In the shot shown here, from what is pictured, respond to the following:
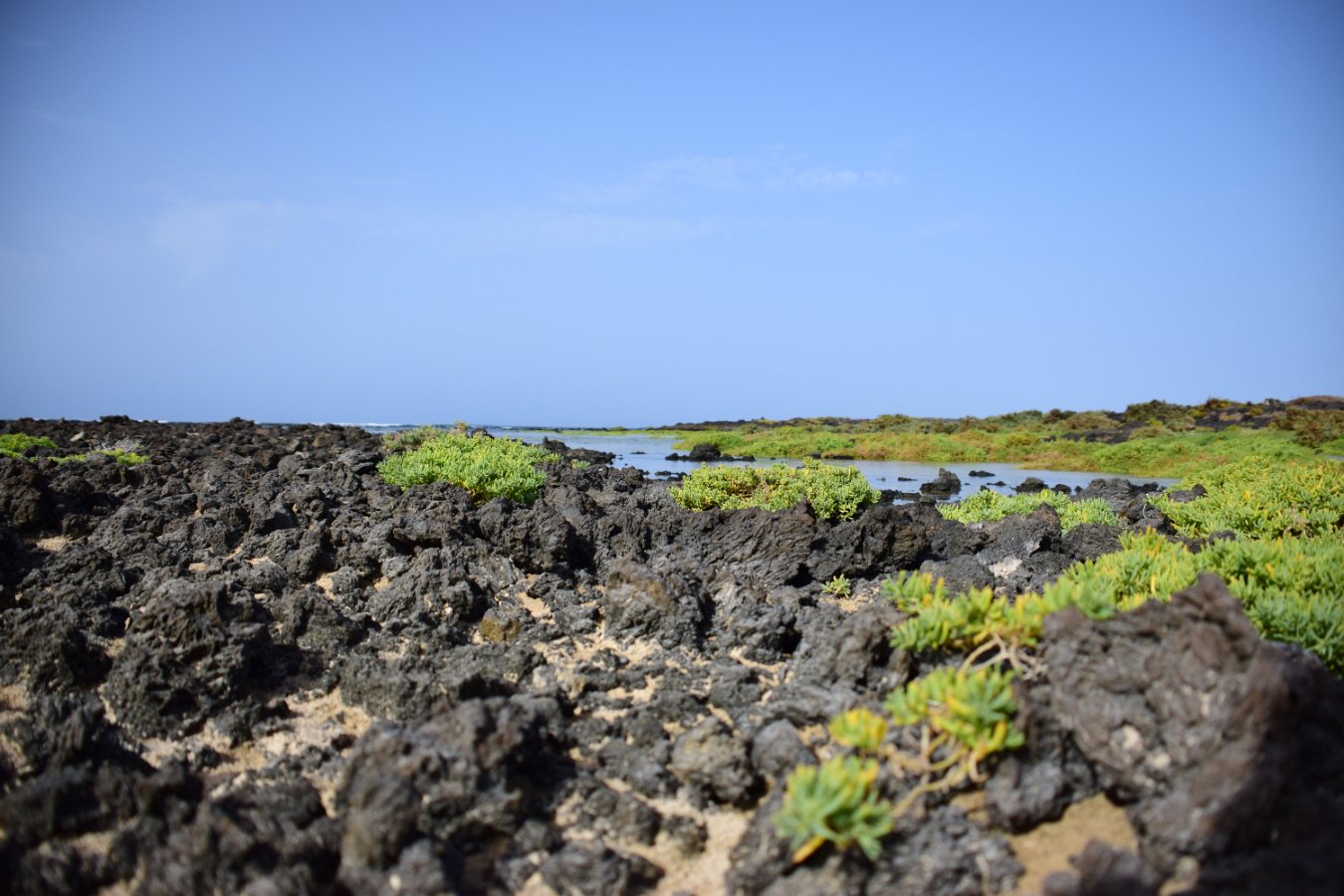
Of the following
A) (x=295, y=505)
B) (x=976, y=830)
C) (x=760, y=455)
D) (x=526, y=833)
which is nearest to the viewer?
(x=976, y=830)

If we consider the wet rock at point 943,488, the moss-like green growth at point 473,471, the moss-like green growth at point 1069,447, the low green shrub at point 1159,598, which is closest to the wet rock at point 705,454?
the moss-like green growth at point 1069,447

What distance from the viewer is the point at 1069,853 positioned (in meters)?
4.12

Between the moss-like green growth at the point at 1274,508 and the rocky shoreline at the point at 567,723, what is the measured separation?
2.65 meters

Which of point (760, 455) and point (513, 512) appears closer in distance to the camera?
point (513, 512)

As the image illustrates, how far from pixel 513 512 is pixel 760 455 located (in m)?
32.7

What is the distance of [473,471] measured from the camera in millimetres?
12266

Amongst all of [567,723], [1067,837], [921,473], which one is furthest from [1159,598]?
[921,473]

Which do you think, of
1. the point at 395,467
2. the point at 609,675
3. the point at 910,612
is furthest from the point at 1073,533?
the point at 395,467

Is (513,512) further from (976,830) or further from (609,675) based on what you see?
(976,830)

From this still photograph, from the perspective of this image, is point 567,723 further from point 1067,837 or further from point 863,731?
point 1067,837

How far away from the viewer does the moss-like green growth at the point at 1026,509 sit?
1250 centimetres

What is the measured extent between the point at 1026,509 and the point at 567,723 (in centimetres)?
961

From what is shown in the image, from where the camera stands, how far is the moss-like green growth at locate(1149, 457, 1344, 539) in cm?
1039

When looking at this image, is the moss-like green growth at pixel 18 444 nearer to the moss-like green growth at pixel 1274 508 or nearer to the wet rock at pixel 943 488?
the wet rock at pixel 943 488
